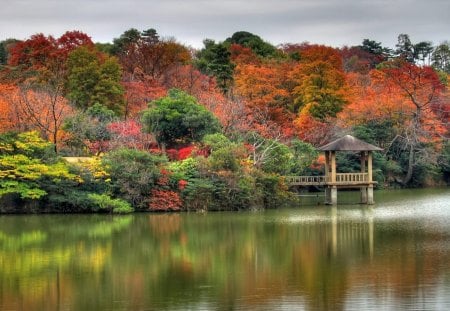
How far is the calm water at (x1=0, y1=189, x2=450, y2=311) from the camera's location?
16734 millimetres

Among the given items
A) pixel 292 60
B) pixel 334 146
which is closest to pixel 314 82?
pixel 292 60

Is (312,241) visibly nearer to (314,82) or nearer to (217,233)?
(217,233)

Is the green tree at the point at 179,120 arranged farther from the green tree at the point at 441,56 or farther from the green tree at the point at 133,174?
the green tree at the point at 441,56

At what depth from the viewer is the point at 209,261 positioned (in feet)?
72.5

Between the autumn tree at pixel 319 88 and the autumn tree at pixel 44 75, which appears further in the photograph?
the autumn tree at pixel 319 88

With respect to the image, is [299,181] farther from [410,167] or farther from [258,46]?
[258,46]

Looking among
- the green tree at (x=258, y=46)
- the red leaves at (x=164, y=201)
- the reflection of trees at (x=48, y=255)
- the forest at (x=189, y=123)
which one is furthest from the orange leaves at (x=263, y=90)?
the reflection of trees at (x=48, y=255)

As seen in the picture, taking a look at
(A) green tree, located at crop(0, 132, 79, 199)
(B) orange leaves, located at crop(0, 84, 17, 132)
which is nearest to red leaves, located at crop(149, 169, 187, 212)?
(A) green tree, located at crop(0, 132, 79, 199)

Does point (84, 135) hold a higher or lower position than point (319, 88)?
lower

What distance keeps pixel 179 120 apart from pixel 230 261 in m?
17.8

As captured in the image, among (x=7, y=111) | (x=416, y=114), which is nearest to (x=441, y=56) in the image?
(x=416, y=114)

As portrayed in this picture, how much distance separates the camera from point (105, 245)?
2545 centimetres

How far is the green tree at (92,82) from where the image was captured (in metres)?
46.7

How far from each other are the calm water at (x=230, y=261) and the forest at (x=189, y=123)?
1758 mm
